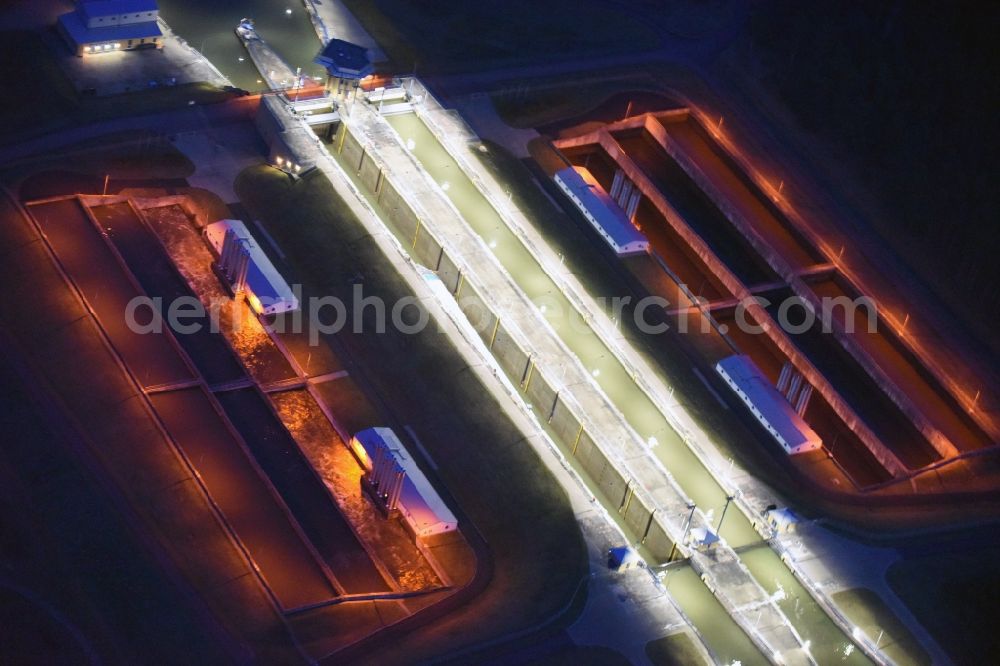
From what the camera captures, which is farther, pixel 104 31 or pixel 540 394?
pixel 104 31

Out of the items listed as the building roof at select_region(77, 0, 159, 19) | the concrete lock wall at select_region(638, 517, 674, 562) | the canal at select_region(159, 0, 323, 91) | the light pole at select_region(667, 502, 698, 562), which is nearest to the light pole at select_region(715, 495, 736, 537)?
the light pole at select_region(667, 502, 698, 562)

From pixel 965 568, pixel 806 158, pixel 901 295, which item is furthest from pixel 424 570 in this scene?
pixel 806 158

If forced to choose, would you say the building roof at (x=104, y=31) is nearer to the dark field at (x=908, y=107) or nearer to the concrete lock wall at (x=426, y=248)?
the concrete lock wall at (x=426, y=248)

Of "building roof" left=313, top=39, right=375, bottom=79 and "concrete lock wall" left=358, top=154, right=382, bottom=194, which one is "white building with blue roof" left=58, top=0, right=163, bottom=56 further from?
"concrete lock wall" left=358, top=154, right=382, bottom=194

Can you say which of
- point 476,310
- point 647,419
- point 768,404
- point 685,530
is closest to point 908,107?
point 768,404

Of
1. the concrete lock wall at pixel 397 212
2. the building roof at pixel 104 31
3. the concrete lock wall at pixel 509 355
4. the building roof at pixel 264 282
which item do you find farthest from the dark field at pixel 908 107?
the building roof at pixel 104 31

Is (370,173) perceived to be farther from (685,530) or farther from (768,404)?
(685,530)
